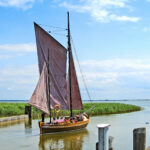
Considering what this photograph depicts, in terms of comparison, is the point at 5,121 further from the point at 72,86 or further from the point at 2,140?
the point at 2,140

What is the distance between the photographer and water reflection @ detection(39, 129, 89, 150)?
1988 centimetres

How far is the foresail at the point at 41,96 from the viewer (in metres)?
26.6

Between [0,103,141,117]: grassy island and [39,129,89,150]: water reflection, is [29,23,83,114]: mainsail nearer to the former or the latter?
[39,129,89,150]: water reflection

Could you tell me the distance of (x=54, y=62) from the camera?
30234 mm

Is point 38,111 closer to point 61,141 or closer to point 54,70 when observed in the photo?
point 54,70

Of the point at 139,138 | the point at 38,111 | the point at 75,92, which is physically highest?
the point at 75,92

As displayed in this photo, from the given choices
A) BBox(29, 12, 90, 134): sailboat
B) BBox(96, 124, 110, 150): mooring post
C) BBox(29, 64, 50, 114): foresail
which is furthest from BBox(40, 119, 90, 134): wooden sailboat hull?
BBox(96, 124, 110, 150): mooring post

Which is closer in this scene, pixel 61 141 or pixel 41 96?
pixel 61 141

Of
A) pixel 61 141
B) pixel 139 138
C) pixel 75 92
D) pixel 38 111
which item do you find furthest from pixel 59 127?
pixel 38 111

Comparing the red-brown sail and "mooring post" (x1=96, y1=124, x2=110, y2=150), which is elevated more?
the red-brown sail

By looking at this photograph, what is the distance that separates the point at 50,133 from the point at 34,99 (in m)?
3.72

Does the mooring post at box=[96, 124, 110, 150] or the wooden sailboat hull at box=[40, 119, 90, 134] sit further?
the wooden sailboat hull at box=[40, 119, 90, 134]

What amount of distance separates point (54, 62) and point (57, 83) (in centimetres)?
238

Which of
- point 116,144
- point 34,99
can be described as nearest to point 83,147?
point 116,144
